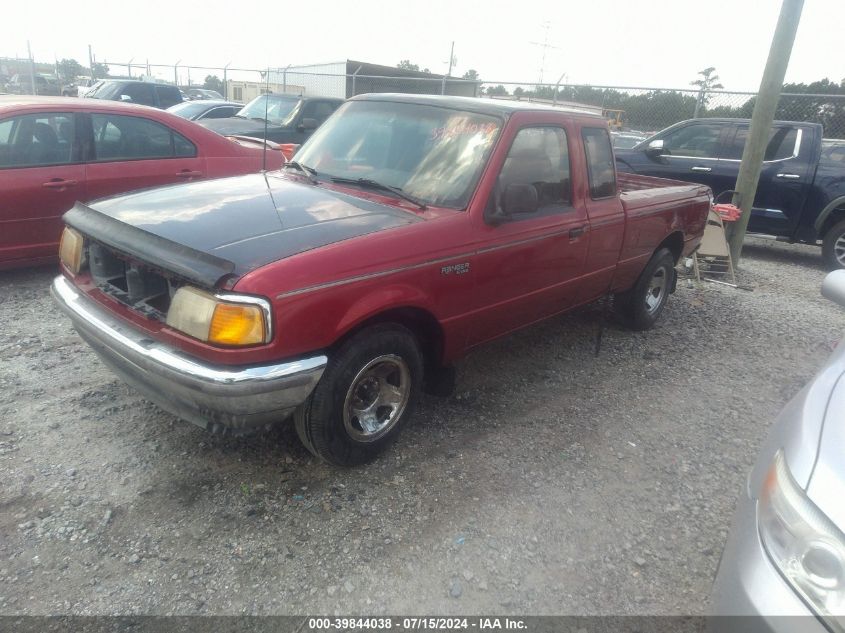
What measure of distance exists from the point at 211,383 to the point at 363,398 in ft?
A: 2.93

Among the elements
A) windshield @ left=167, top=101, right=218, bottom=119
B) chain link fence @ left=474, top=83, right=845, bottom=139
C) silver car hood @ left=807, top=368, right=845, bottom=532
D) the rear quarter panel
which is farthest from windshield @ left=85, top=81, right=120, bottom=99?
silver car hood @ left=807, top=368, right=845, bottom=532

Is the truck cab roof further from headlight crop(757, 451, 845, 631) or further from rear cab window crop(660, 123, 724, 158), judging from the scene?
rear cab window crop(660, 123, 724, 158)

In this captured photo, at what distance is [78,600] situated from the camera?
2225 millimetres

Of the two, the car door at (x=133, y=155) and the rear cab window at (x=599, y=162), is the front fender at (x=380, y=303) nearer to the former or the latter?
the rear cab window at (x=599, y=162)

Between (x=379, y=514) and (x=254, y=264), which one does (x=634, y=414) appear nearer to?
(x=379, y=514)

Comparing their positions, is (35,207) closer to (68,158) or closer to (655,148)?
(68,158)

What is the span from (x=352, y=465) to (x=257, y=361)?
Result: 0.88 meters

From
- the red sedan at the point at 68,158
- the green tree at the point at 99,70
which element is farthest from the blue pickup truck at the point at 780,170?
the green tree at the point at 99,70

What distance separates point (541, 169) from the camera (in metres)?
3.75

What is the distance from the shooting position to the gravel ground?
7.80ft

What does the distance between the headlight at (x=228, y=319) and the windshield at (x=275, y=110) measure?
9196 millimetres

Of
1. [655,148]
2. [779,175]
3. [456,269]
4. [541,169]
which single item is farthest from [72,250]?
[779,175]

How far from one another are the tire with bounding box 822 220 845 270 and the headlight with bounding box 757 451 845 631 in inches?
319

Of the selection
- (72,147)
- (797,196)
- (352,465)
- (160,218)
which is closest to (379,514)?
(352,465)
